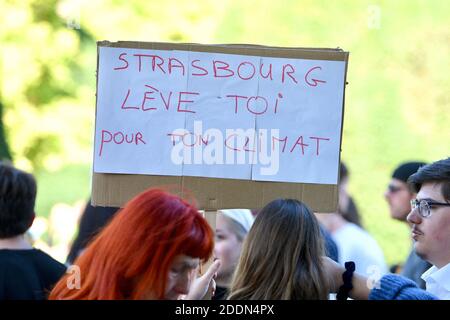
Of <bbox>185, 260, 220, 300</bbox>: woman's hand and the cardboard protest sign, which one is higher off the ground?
the cardboard protest sign

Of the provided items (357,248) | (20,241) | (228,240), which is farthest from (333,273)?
(357,248)

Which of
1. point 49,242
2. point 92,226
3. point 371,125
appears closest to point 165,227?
point 92,226

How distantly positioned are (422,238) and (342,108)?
546mm

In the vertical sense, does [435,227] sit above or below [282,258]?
above

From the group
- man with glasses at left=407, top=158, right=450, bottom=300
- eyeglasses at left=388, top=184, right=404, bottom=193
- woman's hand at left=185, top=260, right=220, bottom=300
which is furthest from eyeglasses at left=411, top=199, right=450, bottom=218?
eyeglasses at left=388, top=184, right=404, bottom=193

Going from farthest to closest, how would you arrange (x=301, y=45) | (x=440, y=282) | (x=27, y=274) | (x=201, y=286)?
(x=301, y=45)
(x=27, y=274)
(x=440, y=282)
(x=201, y=286)

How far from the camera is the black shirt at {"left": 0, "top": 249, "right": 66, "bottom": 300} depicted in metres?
4.07

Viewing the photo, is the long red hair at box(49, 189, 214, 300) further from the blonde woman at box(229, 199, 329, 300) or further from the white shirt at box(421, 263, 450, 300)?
the white shirt at box(421, 263, 450, 300)

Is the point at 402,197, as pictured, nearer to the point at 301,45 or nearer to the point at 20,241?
the point at 20,241

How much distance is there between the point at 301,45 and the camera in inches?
497

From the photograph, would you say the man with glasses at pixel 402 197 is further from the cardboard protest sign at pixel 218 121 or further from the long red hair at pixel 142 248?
the long red hair at pixel 142 248

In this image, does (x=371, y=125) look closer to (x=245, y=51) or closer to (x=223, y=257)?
(x=223, y=257)

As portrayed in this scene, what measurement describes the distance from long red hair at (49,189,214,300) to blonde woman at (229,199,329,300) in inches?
21.1

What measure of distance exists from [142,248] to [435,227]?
1.27 meters
